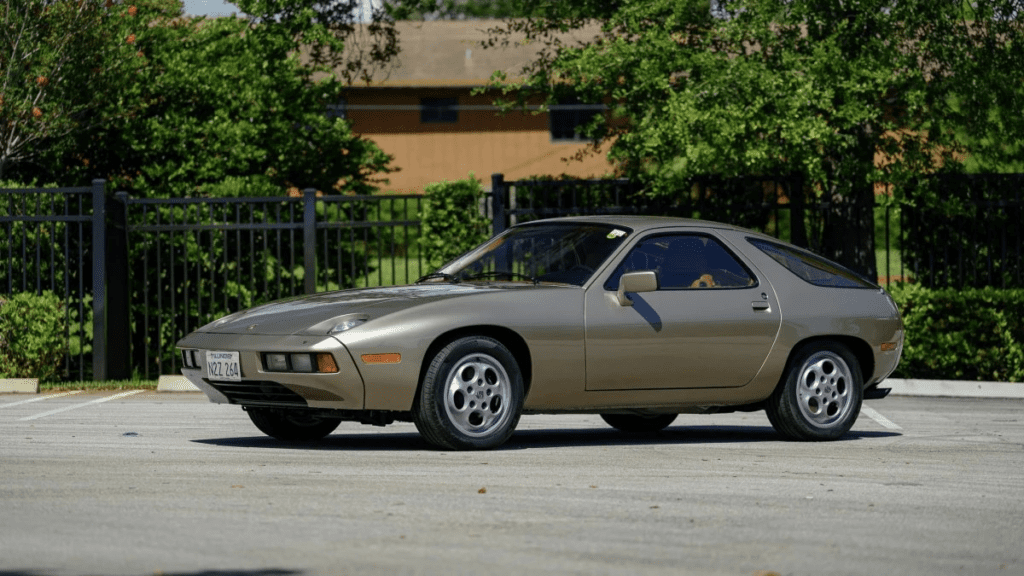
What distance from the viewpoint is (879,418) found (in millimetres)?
12977

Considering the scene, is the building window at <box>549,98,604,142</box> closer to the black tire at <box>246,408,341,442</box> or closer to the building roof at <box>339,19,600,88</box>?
the building roof at <box>339,19,600,88</box>

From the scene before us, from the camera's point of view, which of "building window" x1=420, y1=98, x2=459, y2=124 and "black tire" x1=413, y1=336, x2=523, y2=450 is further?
"building window" x1=420, y1=98, x2=459, y2=124

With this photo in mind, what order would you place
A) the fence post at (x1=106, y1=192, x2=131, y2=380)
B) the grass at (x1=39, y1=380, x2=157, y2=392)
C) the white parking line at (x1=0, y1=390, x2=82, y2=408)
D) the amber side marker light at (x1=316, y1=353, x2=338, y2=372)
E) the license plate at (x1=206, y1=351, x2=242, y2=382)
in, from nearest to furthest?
1. the amber side marker light at (x1=316, y1=353, x2=338, y2=372)
2. the license plate at (x1=206, y1=351, x2=242, y2=382)
3. the white parking line at (x1=0, y1=390, x2=82, y2=408)
4. the grass at (x1=39, y1=380, x2=157, y2=392)
5. the fence post at (x1=106, y1=192, x2=131, y2=380)

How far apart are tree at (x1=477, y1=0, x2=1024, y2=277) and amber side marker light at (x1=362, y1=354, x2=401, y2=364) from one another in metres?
7.93

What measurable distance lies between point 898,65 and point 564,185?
3797mm

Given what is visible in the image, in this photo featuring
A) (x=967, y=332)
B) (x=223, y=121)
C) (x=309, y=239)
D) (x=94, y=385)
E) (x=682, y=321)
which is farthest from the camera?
(x=223, y=121)

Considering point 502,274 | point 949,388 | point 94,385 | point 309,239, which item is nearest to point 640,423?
point 502,274

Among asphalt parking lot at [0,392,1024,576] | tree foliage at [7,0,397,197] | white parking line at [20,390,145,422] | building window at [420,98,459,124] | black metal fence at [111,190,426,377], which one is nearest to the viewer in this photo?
asphalt parking lot at [0,392,1024,576]

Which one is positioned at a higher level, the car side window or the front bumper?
the car side window

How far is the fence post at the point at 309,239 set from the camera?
55.7ft

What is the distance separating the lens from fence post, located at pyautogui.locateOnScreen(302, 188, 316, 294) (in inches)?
669

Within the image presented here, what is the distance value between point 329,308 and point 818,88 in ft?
28.1

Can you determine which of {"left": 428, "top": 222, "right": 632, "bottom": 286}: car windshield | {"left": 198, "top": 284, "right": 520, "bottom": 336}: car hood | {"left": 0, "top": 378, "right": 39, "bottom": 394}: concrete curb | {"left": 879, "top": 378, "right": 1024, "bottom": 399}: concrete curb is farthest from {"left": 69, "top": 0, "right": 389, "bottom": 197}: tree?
{"left": 198, "top": 284, "right": 520, "bottom": 336}: car hood

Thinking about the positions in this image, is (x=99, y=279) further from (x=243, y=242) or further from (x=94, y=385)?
(x=243, y=242)
